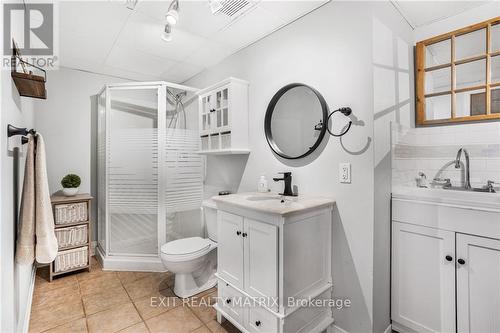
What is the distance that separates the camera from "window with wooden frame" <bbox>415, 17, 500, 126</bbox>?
165 centimetres

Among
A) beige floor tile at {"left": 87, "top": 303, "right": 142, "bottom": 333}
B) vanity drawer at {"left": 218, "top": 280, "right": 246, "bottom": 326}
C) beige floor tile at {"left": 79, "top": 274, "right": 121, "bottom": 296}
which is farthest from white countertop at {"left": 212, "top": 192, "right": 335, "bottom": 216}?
beige floor tile at {"left": 79, "top": 274, "right": 121, "bottom": 296}

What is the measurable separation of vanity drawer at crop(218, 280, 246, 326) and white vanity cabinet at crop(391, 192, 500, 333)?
1.06 m

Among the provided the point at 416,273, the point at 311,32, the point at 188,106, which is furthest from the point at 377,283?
the point at 188,106

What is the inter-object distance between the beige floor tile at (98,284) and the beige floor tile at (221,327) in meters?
1.16


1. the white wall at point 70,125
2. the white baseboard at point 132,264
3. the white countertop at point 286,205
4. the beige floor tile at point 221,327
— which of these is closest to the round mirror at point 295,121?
the white countertop at point 286,205

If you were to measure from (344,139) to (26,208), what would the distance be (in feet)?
6.35

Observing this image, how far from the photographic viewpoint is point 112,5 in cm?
182

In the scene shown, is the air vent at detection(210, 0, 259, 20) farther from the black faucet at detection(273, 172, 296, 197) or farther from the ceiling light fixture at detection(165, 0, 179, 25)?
the black faucet at detection(273, 172, 296, 197)

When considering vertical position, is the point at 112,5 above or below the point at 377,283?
above

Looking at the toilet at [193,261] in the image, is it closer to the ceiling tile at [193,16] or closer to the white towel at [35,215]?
the white towel at [35,215]

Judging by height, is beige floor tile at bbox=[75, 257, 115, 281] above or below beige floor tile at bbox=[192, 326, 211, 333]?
above

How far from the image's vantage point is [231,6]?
1.81m

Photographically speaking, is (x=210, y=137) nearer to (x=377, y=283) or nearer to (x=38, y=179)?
(x=38, y=179)

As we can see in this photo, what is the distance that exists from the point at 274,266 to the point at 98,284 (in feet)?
6.60
